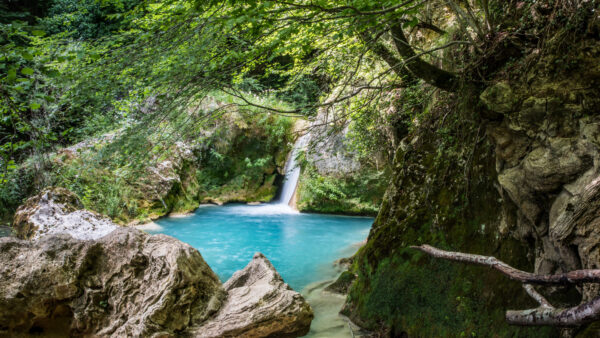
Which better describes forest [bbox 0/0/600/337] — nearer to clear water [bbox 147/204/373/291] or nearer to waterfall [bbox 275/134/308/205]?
clear water [bbox 147/204/373/291]

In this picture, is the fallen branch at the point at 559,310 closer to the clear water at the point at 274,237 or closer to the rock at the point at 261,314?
the rock at the point at 261,314

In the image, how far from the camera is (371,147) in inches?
207

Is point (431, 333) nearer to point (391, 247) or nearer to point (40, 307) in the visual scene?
point (391, 247)

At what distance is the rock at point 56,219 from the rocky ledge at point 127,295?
1.75 metres

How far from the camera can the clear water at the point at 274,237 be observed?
709 centimetres

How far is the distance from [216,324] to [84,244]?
1732 mm

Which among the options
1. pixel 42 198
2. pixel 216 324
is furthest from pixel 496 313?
pixel 42 198

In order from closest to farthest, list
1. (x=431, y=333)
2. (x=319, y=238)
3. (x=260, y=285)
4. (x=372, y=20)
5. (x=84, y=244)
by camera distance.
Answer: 1. (x=372, y=20)
2. (x=431, y=333)
3. (x=84, y=244)
4. (x=260, y=285)
5. (x=319, y=238)

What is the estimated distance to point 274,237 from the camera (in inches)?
368

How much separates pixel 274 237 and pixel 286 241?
1.66 ft

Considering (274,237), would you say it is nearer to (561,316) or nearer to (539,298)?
(539,298)

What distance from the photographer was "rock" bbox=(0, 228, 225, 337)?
3152mm

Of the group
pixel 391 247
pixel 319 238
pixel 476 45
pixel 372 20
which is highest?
pixel 476 45

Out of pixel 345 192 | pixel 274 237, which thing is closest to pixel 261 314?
pixel 274 237
